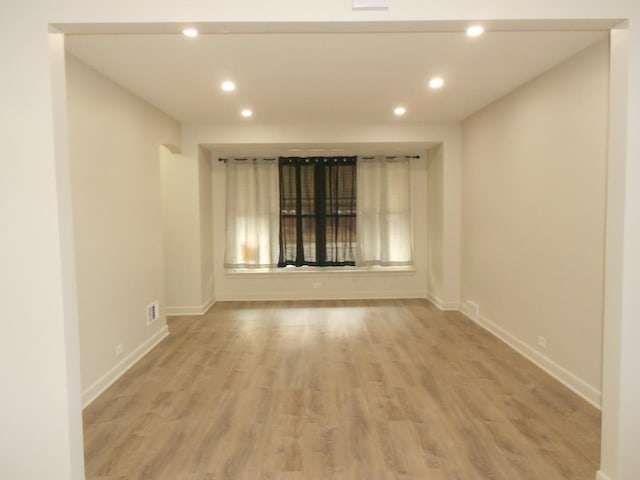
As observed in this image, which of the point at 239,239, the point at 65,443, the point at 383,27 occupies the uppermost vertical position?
the point at 383,27

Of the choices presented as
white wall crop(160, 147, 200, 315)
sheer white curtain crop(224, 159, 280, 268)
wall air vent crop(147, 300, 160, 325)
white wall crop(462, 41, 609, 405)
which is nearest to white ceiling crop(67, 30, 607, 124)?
white wall crop(462, 41, 609, 405)

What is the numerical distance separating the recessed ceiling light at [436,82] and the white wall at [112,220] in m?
2.93

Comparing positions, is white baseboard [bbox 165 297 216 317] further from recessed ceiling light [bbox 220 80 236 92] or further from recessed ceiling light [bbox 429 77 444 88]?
recessed ceiling light [bbox 429 77 444 88]

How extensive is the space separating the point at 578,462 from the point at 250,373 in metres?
2.48

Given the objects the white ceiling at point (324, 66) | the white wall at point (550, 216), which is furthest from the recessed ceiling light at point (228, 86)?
the white wall at point (550, 216)

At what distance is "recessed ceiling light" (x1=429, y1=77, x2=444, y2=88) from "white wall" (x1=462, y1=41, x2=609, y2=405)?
2.68 feet

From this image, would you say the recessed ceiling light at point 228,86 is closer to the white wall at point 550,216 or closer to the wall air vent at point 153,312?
the wall air vent at point 153,312

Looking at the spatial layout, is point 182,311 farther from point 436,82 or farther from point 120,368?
point 436,82

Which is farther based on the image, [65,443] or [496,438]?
[496,438]

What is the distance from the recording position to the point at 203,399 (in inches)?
122

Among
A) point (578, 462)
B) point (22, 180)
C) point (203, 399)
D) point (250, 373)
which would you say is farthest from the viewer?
point (250, 373)

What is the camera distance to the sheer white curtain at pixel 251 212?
253 inches

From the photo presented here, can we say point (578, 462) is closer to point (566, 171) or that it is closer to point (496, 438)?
point (496, 438)

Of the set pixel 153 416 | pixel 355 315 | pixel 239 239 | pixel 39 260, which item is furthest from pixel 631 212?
pixel 239 239
